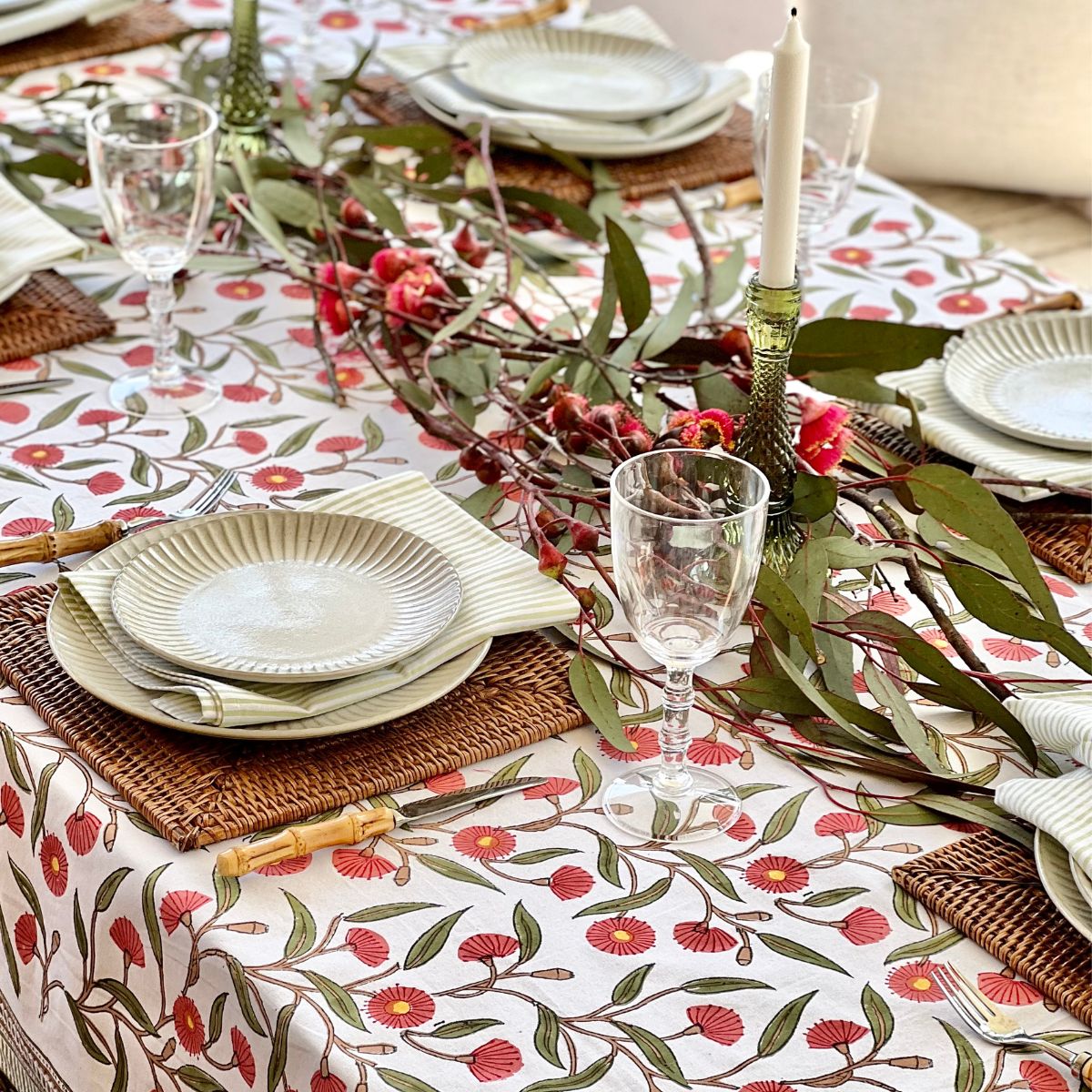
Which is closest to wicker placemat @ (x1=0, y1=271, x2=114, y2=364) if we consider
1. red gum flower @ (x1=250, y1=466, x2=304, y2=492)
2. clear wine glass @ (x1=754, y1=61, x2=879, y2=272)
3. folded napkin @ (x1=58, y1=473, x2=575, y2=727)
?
red gum flower @ (x1=250, y1=466, x2=304, y2=492)

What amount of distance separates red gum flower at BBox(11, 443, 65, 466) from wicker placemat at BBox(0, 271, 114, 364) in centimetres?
16

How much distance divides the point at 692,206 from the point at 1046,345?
0.49 meters

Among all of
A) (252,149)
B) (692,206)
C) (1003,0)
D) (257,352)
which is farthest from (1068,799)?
(1003,0)

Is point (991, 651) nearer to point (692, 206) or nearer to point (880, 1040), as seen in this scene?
point (880, 1040)

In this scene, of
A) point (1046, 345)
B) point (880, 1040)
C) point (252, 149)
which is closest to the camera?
point (880, 1040)

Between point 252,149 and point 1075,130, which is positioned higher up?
point 252,149

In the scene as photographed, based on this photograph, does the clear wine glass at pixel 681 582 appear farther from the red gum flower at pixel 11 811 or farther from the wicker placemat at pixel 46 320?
the wicker placemat at pixel 46 320

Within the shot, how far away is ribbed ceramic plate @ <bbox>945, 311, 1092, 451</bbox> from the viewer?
47.9 inches

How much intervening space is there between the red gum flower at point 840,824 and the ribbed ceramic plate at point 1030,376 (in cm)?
45

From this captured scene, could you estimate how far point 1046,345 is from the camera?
134 cm

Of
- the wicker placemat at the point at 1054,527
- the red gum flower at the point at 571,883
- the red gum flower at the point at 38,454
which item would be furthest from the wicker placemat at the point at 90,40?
the red gum flower at the point at 571,883

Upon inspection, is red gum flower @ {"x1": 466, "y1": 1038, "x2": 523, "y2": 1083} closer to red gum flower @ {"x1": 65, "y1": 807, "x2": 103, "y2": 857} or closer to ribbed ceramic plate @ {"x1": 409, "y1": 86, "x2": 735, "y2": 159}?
red gum flower @ {"x1": 65, "y1": 807, "x2": 103, "y2": 857}

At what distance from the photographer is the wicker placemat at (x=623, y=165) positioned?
170 centimetres

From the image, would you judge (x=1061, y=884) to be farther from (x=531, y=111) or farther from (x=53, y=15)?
(x=53, y=15)
